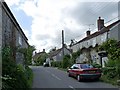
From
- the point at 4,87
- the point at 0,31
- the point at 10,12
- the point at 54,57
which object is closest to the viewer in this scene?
the point at 4,87

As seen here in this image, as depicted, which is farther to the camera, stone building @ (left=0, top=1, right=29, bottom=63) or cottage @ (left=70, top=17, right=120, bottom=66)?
cottage @ (left=70, top=17, right=120, bottom=66)

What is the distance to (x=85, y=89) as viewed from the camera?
695 inches

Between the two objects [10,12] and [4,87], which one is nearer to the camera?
[4,87]

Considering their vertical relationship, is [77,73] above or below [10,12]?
below

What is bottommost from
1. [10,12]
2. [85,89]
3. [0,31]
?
[85,89]

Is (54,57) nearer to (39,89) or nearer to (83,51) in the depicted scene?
(83,51)

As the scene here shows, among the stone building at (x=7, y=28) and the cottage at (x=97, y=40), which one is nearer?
the stone building at (x=7, y=28)

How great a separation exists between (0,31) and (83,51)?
39386mm

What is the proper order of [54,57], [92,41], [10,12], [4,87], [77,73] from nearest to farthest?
[4,87]
[10,12]
[77,73]
[92,41]
[54,57]

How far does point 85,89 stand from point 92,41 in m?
34.7

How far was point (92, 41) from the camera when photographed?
51.9 meters

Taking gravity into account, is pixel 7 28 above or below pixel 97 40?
below

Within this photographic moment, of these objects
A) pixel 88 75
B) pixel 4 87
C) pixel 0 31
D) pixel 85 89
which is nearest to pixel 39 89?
pixel 85 89

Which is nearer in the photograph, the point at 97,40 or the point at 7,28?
the point at 7,28
